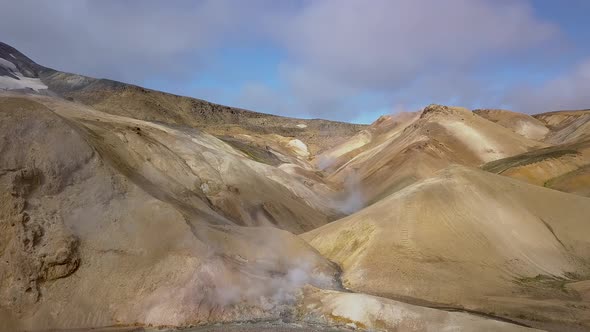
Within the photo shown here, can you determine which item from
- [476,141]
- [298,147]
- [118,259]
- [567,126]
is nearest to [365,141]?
[298,147]

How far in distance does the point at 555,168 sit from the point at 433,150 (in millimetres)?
15948

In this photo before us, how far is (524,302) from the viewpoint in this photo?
2550 cm

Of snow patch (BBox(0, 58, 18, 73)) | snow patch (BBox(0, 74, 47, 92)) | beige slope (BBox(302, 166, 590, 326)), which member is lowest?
beige slope (BBox(302, 166, 590, 326))

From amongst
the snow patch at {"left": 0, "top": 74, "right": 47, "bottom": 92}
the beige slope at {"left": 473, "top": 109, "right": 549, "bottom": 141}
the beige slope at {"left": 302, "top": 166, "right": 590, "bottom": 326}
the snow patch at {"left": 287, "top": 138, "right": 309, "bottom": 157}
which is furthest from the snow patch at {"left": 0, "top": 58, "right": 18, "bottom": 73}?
the beige slope at {"left": 473, "top": 109, "right": 549, "bottom": 141}

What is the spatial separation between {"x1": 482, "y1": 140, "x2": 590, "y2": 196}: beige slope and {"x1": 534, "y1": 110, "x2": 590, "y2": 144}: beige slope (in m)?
9.44

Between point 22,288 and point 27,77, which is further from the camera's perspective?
point 27,77

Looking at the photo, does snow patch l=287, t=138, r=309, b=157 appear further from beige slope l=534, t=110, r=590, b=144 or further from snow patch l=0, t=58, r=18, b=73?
snow patch l=0, t=58, r=18, b=73

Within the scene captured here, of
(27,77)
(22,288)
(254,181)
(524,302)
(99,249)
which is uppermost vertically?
(27,77)

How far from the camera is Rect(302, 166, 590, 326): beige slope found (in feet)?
89.2

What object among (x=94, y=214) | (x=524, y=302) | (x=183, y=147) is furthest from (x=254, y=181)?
(x=524, y=302)

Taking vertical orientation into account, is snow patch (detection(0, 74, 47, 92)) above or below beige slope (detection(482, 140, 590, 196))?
below

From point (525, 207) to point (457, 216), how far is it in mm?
5350

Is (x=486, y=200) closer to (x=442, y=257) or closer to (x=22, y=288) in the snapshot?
(x=442, y=257)

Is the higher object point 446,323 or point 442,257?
point 442,257
